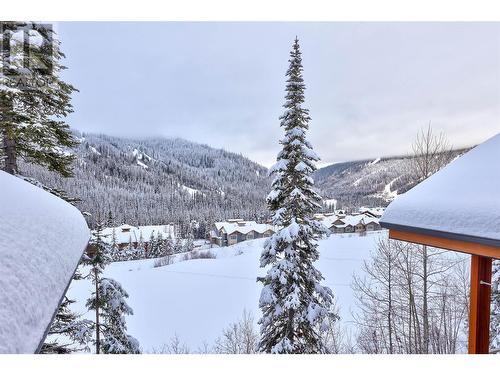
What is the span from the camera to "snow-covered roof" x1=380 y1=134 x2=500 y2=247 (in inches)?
51.7

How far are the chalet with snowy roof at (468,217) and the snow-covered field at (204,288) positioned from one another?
28.7 feet

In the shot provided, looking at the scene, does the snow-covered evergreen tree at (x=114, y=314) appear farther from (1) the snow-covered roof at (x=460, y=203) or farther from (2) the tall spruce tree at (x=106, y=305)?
(1) the snow-covered roof at (x=460, y=203)

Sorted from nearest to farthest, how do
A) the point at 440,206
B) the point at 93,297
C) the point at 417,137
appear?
the point at 440,206
the point at 93,297
the point at 417,137

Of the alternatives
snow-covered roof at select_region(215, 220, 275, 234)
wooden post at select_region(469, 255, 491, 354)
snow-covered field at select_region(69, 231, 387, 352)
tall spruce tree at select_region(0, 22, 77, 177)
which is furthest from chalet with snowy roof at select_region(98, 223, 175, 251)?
wooden post at select_region(469, 255, 491, 354)

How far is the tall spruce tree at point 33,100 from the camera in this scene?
381 cm

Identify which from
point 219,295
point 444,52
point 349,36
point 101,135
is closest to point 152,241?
point 219,295

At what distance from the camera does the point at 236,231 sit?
51.8 ft

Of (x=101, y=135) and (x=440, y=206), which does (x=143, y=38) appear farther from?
(x=440, y=206)

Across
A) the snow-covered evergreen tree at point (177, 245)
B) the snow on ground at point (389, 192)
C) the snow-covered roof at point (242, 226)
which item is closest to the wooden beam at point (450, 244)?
the snow on ground at point (389, 192)

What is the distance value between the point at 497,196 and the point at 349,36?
950 cm

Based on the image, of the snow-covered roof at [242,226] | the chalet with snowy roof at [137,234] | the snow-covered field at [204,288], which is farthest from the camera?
the snow-covered roof at [242,226]

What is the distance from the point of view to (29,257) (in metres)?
0.96

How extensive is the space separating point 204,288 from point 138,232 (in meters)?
4.22

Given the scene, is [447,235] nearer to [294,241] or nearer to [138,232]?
[294,241]
